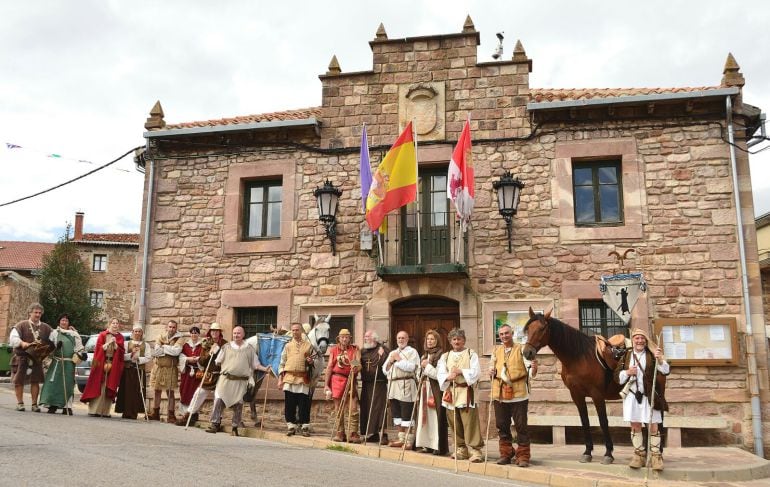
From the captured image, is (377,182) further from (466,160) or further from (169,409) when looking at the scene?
(169,409)

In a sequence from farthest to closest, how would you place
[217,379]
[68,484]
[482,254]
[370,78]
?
[370,78], [482,254], [217,379], [68,484]

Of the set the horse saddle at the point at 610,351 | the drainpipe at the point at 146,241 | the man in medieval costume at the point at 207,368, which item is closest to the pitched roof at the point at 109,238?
the drainpipe at the point at 146,241

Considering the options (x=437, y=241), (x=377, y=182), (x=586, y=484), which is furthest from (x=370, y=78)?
(x=586, y=484)

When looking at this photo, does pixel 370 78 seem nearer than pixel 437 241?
No

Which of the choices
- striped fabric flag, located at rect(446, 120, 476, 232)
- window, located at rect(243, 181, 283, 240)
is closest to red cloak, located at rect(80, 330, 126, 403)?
window, located at rect(243, 181, 283, 240)

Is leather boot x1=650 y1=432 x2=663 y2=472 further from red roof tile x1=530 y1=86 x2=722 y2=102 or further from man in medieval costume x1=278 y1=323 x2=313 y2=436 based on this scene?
red roof tile x1=530 y1=86 x2=722 y2=102

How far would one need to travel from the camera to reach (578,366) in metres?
7.82

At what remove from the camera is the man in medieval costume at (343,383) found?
30.4 ft

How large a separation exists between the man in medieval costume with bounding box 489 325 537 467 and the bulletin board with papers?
357cm

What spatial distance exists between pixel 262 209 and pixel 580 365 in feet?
22.4

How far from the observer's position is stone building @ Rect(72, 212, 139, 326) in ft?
123

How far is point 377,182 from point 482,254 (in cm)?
210

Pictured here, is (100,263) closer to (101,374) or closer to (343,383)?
(101,374)

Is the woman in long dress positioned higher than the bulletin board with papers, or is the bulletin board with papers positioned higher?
the bulletin board with papers
